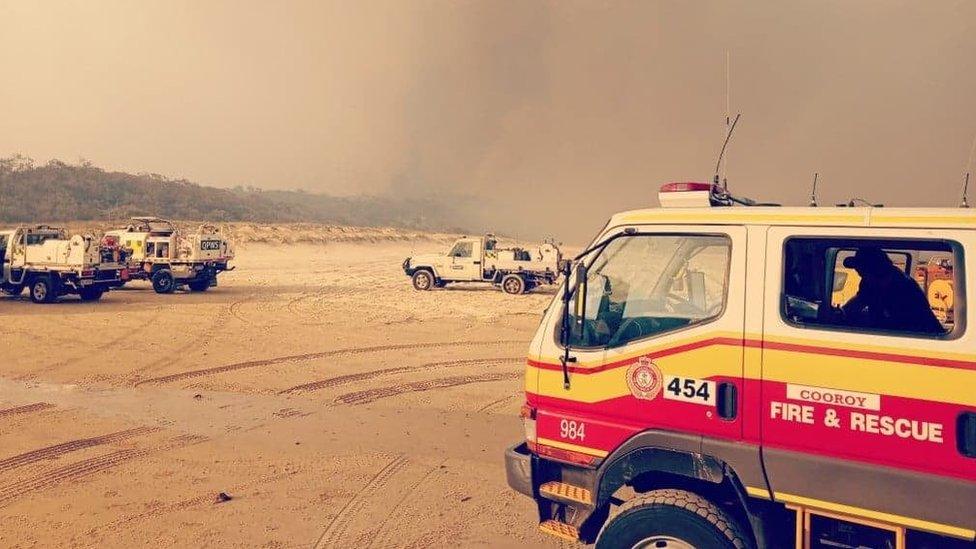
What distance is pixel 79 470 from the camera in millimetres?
6277

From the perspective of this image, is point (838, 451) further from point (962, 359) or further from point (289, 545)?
point (289, 545)

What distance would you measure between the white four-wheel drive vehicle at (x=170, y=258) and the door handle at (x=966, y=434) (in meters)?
22.9

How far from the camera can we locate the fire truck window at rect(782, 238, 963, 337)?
3275 mm

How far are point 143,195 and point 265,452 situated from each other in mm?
83114

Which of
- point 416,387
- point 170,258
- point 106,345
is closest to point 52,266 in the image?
point 170,258

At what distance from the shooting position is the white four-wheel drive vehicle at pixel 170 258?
22578 mm

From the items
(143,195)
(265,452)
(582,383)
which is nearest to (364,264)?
(265,452)

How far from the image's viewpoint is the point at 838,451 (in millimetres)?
3209

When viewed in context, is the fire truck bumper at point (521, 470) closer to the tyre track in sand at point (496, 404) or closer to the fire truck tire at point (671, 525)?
the fire truck tire at point (671, 525)

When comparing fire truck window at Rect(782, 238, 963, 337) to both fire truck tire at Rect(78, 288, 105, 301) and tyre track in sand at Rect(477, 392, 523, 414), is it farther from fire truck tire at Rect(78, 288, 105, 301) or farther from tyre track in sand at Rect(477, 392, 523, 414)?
fire truck tire at Rect(78, 288, 105, 301)

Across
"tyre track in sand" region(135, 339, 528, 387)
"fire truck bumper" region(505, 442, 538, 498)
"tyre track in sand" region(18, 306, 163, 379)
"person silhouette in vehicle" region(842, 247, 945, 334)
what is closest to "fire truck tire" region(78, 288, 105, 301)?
"tyre track in sand" region(18, 306, 163, 379)

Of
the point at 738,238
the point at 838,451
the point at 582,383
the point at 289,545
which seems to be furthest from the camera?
the point at 289,545

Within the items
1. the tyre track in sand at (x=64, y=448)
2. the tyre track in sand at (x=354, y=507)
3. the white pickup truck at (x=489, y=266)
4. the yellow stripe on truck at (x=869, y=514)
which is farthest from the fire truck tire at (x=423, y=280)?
the yellow stripe on truck at (x=869, y=514)

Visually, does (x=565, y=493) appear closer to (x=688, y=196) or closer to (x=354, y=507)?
(x=688, y=196)
